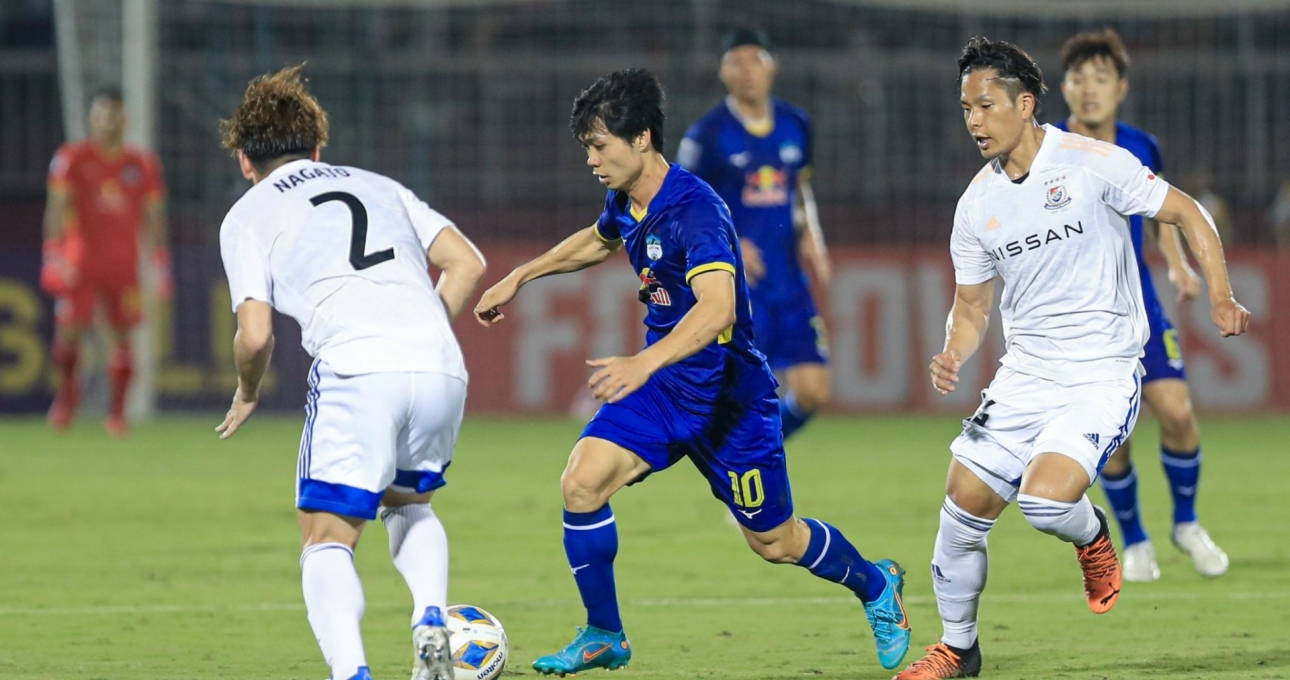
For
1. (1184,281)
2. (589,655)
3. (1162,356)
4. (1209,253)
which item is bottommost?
(589,655)

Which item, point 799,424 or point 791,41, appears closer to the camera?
point 799,424

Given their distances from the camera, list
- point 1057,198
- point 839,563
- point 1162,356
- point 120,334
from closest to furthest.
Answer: point 1057,198 < point 839,563 < point 1162,356 < point 120,334

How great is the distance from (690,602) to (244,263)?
2.80 meters

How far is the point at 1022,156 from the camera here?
18.3 ft

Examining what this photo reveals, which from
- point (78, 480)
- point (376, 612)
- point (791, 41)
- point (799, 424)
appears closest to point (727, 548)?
point (799, 424)

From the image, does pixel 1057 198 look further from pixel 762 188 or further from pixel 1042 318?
pixel 762 188

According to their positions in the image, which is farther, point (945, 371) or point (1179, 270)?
point (1179, 270)

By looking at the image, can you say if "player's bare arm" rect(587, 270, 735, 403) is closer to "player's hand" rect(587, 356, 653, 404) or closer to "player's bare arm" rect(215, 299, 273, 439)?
"player's hand" rect(587, 356, 653, 404)

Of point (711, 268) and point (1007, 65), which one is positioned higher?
point (1007, 65)

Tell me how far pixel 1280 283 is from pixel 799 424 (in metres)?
8.62

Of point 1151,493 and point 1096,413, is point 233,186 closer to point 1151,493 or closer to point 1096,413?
point 1151,493

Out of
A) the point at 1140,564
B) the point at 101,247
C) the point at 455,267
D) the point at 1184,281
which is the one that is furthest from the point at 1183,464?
the point at 101,247

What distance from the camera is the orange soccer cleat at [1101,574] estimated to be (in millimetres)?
5457

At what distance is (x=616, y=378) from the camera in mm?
4785
